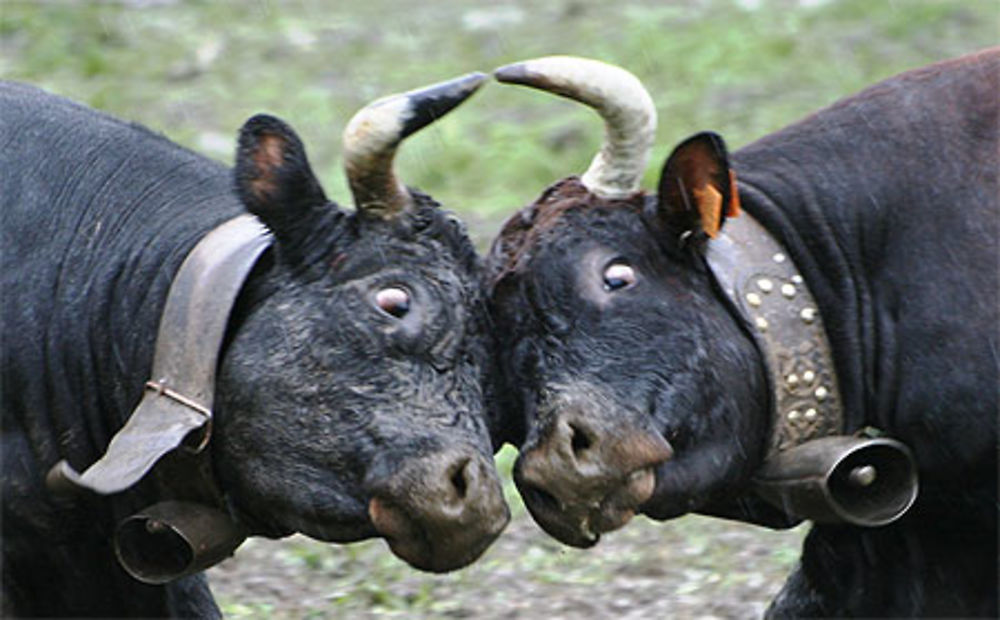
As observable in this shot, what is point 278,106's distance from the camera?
12367 millimetres

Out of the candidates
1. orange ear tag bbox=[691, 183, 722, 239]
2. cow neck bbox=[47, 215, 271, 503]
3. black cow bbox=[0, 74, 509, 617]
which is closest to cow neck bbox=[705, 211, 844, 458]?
orange ear tag bbox=[691, 183, 722, 239]

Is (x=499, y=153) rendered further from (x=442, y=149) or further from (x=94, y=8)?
(x=94, y=8)

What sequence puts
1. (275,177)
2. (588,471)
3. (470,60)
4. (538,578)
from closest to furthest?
(588,471)
(275,177)
(538,578)
(470,60)

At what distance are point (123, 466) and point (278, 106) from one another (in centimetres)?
703

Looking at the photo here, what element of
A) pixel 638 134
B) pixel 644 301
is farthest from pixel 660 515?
pixel 638 134

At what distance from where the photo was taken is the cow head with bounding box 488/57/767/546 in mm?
5684

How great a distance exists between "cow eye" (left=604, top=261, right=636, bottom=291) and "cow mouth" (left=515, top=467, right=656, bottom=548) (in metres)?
0.48

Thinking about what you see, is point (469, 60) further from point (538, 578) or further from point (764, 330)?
point (764, 330)

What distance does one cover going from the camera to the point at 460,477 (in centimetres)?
548

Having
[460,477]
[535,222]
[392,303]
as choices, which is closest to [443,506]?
[460,477]

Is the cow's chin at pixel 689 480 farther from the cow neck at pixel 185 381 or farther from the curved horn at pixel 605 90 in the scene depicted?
the cow neck at pixel 185 381

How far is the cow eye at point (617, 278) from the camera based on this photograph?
19.2 feet

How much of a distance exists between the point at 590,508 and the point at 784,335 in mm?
685

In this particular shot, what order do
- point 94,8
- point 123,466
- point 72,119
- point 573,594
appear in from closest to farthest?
point 123,466 < point 72,119 < point 573,594 < point 94,8
